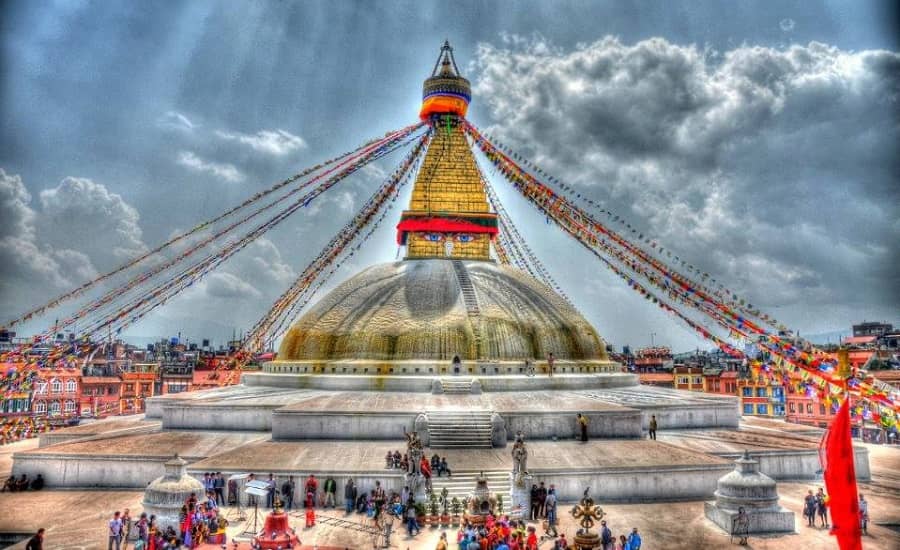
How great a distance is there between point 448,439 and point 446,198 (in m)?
10.6

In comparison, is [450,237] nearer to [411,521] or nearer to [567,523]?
[567,523]

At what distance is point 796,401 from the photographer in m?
31.6

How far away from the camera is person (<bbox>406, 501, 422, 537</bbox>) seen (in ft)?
34.2

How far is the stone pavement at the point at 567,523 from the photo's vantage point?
10.0m

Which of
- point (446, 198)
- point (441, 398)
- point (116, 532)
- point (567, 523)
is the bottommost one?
point (567, 523)

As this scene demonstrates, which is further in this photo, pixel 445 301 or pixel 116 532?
pixel 445 301

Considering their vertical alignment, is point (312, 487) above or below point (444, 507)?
above

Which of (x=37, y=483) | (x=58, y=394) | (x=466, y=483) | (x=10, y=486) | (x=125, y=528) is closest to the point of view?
(x=125, y=528)

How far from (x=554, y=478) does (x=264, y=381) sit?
10853 mm

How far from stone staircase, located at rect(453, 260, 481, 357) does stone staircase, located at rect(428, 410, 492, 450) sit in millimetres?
3963

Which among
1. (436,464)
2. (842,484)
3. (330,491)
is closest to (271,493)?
(330,491)

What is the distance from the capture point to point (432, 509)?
11070mm

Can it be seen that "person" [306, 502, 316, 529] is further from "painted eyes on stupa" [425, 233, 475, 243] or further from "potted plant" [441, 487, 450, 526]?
"painted eyes on stupa" [425, 233, 475, 243]

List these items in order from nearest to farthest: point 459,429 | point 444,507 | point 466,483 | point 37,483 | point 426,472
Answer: point 444,507 → point 426,472 → point 466,483 → point 37,483 → point 459,429
